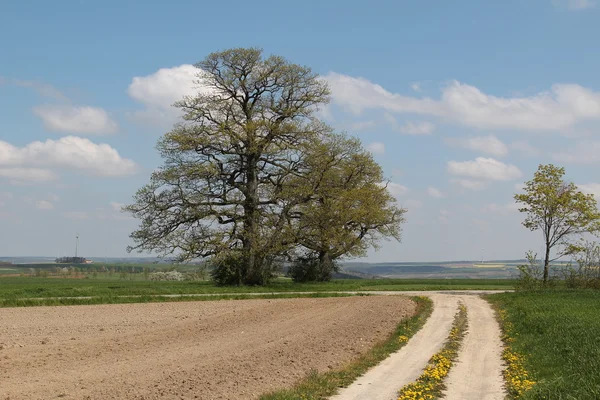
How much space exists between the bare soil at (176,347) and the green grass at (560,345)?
4.92 metres

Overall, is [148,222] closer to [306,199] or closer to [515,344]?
[306,199]

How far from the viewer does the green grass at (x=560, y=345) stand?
1193 centimetres

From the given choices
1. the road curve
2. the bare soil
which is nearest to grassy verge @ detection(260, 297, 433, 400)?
the bare soil

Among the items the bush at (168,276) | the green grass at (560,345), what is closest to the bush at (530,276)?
the green grass at (560,345)

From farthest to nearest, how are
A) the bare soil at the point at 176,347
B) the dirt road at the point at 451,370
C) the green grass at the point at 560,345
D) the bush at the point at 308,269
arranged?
the bush at the point at 308,269 → the bare soil at the point at 176,347 → the dirt road at the point at 451,370 → the green grass at the point at 560,345

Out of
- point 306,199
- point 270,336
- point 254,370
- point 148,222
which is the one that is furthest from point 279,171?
point 254,370

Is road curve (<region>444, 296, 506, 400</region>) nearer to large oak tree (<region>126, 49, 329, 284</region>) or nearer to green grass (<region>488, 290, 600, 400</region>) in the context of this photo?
green grass (<region>488, 290, 600, 400</region>)

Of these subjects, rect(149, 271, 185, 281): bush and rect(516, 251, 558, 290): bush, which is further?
rect(149, 271, 185, 281): bush

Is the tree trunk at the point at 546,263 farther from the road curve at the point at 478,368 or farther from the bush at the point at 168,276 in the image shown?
the bush at the point at 168,276

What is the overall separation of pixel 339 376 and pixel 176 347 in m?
6.42

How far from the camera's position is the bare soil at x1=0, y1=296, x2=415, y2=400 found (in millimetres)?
13180

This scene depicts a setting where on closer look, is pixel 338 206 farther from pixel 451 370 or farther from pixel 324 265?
pixel 451 370

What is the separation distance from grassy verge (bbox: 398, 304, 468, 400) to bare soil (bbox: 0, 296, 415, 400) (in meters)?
2.40

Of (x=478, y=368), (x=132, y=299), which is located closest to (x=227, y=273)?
(x=132, y=299)
